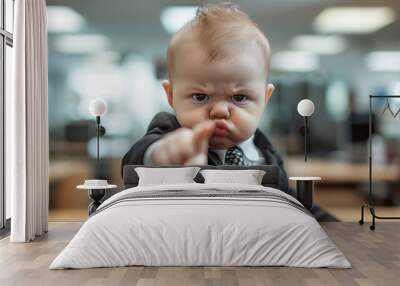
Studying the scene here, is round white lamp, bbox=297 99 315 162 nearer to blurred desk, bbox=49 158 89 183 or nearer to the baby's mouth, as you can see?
the baby's mouth

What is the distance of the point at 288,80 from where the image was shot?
7.56 m

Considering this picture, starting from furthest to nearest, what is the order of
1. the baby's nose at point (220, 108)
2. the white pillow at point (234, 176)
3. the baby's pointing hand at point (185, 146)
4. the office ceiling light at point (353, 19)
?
1. the office ceiling light at point (353, 19)
2. the baby's pointing hand at point (185, 146)
3. the baby's nose at point (220, 108)
4. the white pillow at point (234, 176)

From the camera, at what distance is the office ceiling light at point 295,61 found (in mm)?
7543

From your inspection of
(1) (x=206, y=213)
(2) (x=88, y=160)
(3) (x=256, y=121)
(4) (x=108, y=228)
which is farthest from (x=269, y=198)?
(2) (x=88, y=160)

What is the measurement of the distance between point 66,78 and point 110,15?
0.96m

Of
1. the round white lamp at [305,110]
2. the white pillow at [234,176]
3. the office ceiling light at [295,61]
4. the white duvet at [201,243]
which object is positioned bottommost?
the white duvet at [201,243]

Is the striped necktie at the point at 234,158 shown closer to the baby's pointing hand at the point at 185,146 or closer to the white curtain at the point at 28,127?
the baby's pointing hand at the point at 185,146

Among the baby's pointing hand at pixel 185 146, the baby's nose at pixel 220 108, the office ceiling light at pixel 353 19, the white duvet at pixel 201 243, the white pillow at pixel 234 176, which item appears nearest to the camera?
the white duvet at pixel 201 243

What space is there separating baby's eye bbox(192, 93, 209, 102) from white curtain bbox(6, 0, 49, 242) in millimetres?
1727

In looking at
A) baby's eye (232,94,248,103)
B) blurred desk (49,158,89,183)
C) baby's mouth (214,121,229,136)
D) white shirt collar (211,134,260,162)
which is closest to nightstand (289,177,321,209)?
white shirt collar (211,134,260,162)

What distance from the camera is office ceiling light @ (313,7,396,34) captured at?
753cm

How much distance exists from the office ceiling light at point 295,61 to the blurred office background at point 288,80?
0.01 metres

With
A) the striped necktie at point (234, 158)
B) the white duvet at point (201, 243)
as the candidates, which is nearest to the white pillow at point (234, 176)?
the striped necktie at point (234, 158)

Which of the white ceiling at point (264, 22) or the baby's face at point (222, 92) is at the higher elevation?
the white ceiling at point (264, 22)
